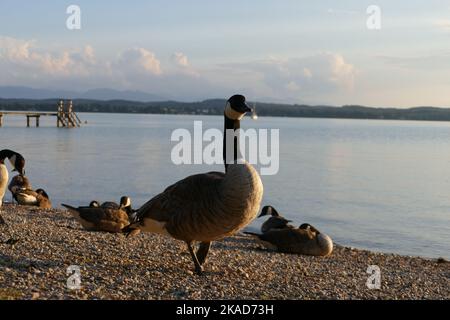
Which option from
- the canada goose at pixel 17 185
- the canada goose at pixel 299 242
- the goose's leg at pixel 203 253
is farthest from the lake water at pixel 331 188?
the goose's leg at pixel 203 253

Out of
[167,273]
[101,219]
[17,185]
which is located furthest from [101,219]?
[17,185]

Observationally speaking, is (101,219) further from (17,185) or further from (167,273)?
(17,185)

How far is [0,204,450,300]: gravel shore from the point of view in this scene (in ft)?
25.2

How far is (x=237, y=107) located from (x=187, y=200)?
5.00 feet

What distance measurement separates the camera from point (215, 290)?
805cm

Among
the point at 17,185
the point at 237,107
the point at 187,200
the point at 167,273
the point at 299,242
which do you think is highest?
the point at 237,107

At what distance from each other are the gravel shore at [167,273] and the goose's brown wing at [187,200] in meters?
0.83

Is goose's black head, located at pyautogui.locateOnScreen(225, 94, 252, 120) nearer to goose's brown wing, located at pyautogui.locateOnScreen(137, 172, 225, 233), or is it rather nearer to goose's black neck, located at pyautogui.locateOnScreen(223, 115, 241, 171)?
goose's black neck, located at pyautogui.locateOnScreen(223, 115, 241, 171)

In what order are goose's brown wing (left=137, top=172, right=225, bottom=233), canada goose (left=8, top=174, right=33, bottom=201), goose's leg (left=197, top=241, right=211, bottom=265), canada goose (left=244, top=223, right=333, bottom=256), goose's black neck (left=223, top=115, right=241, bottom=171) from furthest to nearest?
canada goose (left=8, top=174, right=33, bottom=201)
canada goose (left=244, top=223, right=333, bottom=256)
goose's leg (left=197, top=241, right=211, bottom=265)
goose's black neck (left=223, top=115, right=241, bottom=171)
goose's brown wing (left=137, top=172, right=225, bottom=233)

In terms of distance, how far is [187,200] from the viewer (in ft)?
29.0

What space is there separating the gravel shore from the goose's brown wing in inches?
32.6

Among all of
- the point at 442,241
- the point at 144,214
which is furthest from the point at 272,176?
the point at 144,214

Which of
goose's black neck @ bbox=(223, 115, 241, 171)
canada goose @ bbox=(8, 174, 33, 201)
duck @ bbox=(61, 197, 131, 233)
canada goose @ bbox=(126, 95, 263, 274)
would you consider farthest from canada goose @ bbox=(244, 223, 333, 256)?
canada goose @ bbox=(8, 174, 33, 201)
